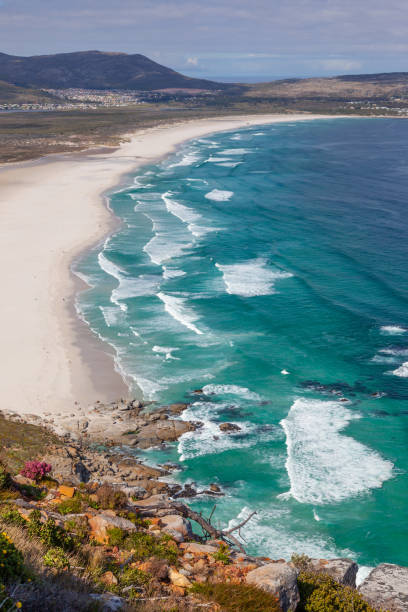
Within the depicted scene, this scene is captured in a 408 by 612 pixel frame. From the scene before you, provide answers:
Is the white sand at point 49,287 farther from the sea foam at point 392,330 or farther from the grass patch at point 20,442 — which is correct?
the sea foam at point 392,330

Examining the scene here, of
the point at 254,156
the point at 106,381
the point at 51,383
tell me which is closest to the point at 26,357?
the point at 51,383

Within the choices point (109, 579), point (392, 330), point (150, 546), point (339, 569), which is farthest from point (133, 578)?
point (392, 330)

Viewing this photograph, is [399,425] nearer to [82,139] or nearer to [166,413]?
[166,413]

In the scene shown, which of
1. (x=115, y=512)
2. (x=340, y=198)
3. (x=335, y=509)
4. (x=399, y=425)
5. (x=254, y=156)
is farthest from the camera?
(x=254, y=156)

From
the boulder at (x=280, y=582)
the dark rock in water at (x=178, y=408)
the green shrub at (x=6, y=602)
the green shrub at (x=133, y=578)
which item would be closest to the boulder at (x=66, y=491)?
the green shrub at (x=133, y=578)

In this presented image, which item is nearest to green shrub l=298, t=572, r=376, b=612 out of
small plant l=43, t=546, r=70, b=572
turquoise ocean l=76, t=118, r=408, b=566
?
small plant l=43, t=546, r=70, b=572

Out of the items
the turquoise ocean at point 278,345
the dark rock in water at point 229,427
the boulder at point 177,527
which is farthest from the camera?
the dark rock in water at point 229,427

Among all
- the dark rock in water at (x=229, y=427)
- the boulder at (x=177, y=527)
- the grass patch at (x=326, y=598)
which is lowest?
the dark rock in water at (x=229, y=427)
